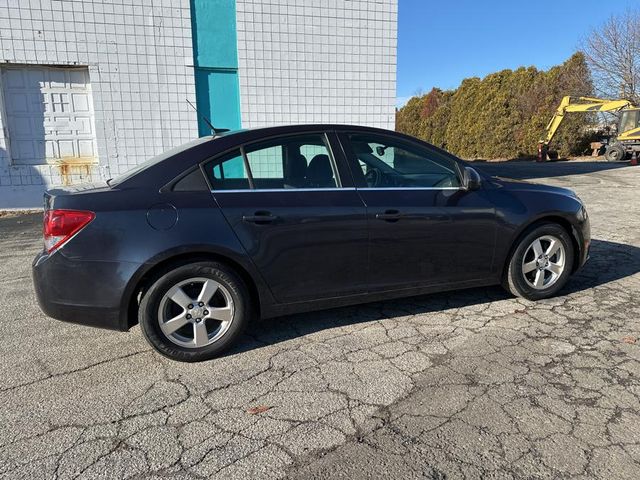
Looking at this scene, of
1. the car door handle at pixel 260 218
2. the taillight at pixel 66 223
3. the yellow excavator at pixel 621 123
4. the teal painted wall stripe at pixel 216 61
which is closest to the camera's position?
the taillight at pixel 66 223

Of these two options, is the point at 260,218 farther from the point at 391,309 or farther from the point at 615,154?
the point at 615,154

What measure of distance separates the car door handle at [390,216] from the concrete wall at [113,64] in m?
7.43

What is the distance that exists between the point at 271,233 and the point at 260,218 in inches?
5.2

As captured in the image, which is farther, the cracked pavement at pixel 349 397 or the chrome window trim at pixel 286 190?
the chrome window trim at pixel 286 190

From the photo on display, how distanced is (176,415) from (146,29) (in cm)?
885

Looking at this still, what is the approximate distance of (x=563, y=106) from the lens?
25.6 m

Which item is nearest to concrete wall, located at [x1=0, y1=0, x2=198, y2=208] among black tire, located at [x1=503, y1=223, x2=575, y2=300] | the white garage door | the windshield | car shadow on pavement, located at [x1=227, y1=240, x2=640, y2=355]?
the white garage door

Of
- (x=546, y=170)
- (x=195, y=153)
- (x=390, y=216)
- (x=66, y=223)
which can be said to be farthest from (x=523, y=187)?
(x=546, y=170)

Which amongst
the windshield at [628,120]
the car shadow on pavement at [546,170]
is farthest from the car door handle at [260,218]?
the windshield at [628,120]

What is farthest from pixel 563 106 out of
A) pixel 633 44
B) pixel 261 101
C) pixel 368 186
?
pixel 368 186

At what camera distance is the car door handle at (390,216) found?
11.4 ft

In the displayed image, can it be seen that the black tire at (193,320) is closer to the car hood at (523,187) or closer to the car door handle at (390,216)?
the car door handle at (390,216)

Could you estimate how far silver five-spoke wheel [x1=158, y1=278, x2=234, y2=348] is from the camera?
3.06 meters

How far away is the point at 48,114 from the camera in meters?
9.06
